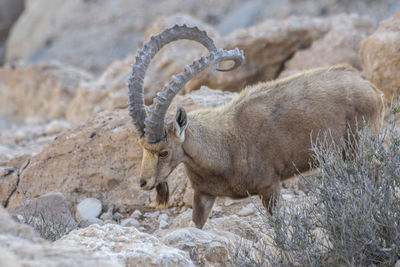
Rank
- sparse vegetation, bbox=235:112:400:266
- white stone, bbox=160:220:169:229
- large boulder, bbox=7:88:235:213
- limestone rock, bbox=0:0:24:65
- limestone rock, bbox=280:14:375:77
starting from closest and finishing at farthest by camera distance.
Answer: sparse vegetation, bbox=235:112:400:266 → white stone, bbox=160:220:169:229 → large boulder, bbox=7:88:235:213 → limestone rock, bbox=280:14:375:77 → limestone rock, bbox=0:0:24:65

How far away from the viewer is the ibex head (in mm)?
4762

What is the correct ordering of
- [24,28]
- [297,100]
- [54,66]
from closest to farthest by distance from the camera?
[297,100]
[54,66]
[24,28]

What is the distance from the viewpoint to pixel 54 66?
47.8ft

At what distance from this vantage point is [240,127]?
540 centimetres

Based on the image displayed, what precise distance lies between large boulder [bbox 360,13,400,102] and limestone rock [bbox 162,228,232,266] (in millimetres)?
4005

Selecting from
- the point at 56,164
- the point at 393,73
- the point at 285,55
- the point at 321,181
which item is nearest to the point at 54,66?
the point at 285,55

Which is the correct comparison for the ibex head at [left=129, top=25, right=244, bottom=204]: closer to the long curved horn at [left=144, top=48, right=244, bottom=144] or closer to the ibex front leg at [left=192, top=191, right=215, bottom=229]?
the long curved horn at [left=144, top=48, right=244, bottom=144]


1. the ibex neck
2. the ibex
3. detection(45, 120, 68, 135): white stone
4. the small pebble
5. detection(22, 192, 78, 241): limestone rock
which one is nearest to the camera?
the ibex

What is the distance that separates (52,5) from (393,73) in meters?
21.6

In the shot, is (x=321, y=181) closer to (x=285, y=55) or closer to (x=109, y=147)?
(x=109, y=147)

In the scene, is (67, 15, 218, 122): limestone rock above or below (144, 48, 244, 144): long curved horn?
below

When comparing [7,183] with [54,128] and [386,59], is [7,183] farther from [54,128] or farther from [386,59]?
[386,59]

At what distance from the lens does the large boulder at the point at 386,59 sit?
734cm

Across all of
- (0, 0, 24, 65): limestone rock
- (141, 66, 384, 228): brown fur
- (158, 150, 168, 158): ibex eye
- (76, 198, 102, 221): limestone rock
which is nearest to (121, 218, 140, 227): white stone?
(76, 198, 102, 221): limestone rock
